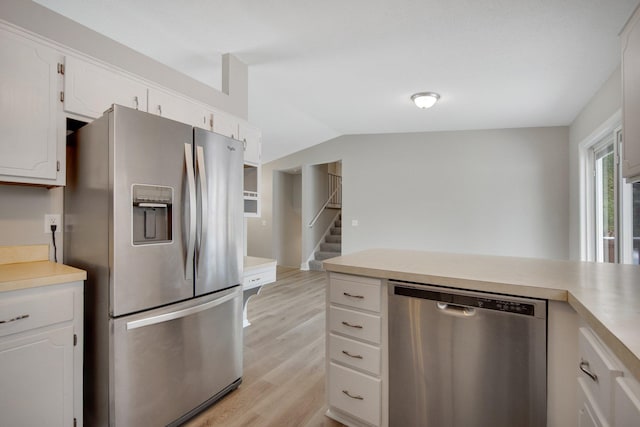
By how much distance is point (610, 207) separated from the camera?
307 cm

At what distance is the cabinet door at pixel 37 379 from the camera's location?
4.15 ft

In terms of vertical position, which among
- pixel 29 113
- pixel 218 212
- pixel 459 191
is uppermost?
pixel 29 113

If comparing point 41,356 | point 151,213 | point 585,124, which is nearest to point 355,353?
point 151,213

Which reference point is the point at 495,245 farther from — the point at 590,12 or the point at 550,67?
the point at 590,12

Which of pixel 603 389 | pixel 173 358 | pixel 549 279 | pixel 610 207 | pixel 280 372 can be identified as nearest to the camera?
pixel 603 389

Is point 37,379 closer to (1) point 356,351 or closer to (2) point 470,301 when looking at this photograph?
(1) point 356,351

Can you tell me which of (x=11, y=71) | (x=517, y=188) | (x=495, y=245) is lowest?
(x=495, y=245)

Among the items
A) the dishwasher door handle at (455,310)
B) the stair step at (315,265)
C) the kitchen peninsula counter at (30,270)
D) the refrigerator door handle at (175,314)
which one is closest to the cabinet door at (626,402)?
the dishwasher door handle at (455,310)

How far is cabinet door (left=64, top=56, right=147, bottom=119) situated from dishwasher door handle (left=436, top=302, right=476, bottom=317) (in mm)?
2148

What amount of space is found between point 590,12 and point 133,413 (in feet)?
11.7

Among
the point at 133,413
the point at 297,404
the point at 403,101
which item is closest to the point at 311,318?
the point at 297,404

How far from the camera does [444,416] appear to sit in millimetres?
1391

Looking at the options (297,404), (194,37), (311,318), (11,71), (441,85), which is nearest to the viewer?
(11,71)

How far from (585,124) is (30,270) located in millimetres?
5149
